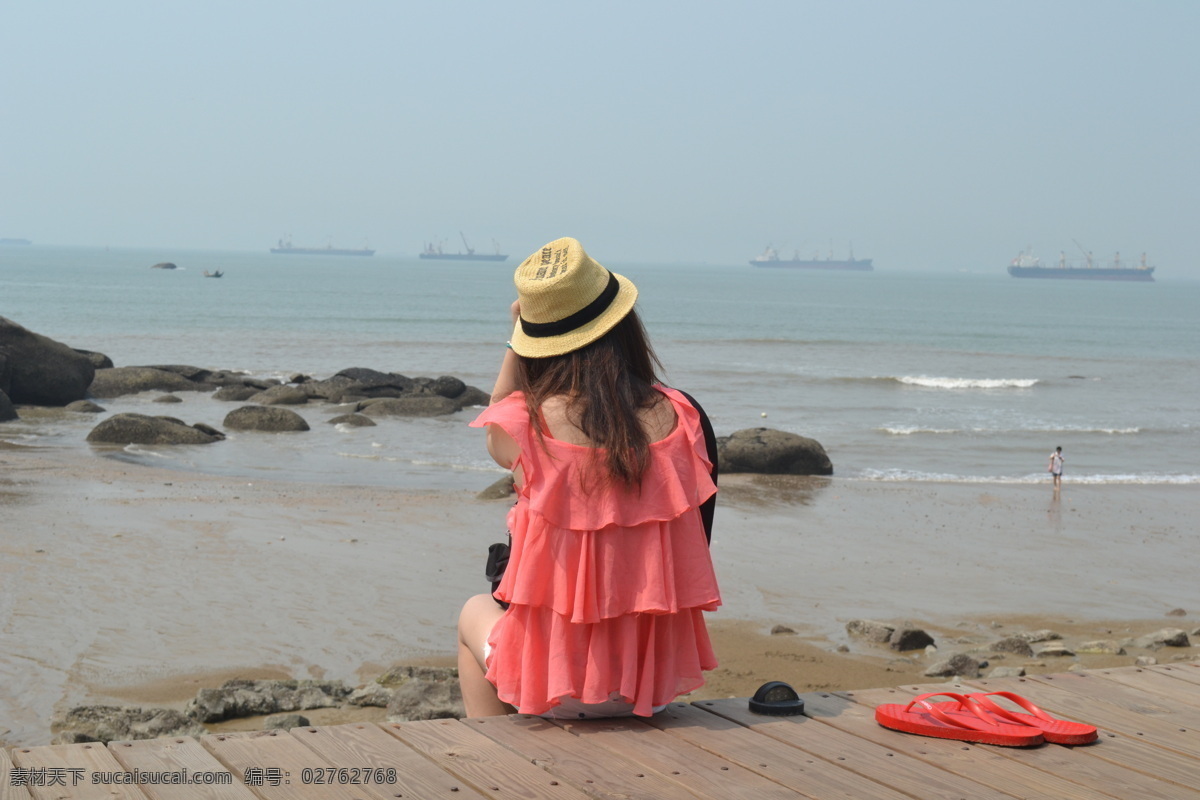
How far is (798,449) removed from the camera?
650 inches

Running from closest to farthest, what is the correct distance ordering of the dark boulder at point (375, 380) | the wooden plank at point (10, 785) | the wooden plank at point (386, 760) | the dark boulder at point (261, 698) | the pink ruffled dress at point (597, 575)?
the wooden plank at point (10, 785), the wooden plank at point (386, 760), the pink ruffled dress at point (597, 575), the dark boulder at point (261, 698), the dark boulder at point (375, 380)

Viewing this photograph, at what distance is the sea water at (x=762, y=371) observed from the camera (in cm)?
1758

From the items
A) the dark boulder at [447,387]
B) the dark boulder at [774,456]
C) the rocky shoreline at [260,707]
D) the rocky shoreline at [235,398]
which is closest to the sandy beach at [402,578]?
the rocky shoreline at [260,707]

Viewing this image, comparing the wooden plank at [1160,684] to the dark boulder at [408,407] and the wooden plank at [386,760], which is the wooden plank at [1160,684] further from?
the dark boulder at [408,407]

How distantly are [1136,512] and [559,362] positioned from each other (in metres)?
13.0

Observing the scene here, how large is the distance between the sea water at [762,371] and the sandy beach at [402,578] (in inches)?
111

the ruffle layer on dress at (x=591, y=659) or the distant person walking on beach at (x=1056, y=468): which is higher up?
the ruffle layer on dress at (x=591, y=659)

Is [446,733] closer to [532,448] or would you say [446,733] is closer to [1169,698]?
[532,448]

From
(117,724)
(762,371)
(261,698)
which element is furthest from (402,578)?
(762,371)

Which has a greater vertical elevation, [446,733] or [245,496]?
[446,733]

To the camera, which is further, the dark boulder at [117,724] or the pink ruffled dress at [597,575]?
the dark boulder at [117,724]

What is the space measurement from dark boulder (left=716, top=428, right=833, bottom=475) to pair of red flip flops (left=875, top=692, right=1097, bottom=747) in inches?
507

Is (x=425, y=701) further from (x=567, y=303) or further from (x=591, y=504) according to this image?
(x=567, y=303)

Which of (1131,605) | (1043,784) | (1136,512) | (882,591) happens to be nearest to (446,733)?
(1043,784)
